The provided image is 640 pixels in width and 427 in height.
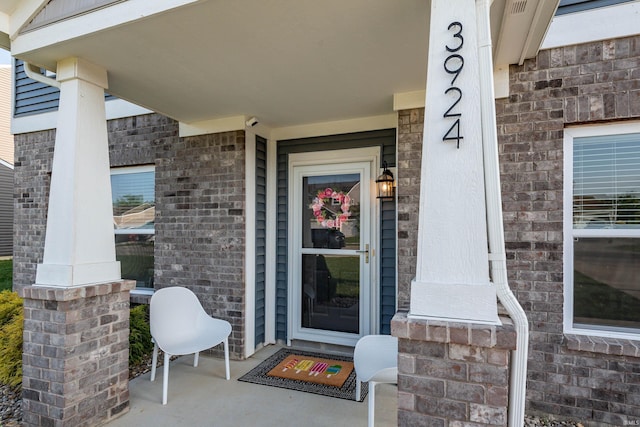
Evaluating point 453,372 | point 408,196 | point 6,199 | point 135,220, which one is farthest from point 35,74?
point 6,199

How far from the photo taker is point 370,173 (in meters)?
3.68

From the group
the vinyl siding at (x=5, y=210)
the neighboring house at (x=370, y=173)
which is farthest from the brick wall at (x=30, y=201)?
the vinyl siding at (x=5, y=210)

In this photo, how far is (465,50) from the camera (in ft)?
5.02

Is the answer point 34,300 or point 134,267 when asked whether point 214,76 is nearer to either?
point 34,300

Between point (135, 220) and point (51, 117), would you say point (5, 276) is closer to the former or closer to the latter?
point (51, 117)

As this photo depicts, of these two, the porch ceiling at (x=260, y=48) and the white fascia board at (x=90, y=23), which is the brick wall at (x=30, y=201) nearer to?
the porch ceiling at (x=260, y=48)

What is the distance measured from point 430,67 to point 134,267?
13.7 ft

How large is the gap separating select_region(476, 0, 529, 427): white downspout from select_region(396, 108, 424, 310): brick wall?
1.50m

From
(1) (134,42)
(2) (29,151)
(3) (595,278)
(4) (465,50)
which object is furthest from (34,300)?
(3) (595,278)

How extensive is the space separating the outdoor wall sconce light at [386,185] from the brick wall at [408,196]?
0.40m

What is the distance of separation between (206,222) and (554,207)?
10.6ft

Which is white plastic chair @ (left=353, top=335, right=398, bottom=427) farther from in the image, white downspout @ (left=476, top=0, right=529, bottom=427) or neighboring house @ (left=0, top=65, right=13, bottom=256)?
neighboring house @ (left=0, top=65, right=13, bottom=256)

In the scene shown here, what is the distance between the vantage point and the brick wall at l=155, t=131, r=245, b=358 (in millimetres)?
3648

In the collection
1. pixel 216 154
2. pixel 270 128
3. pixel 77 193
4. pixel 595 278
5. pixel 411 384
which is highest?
pixel 270 128
